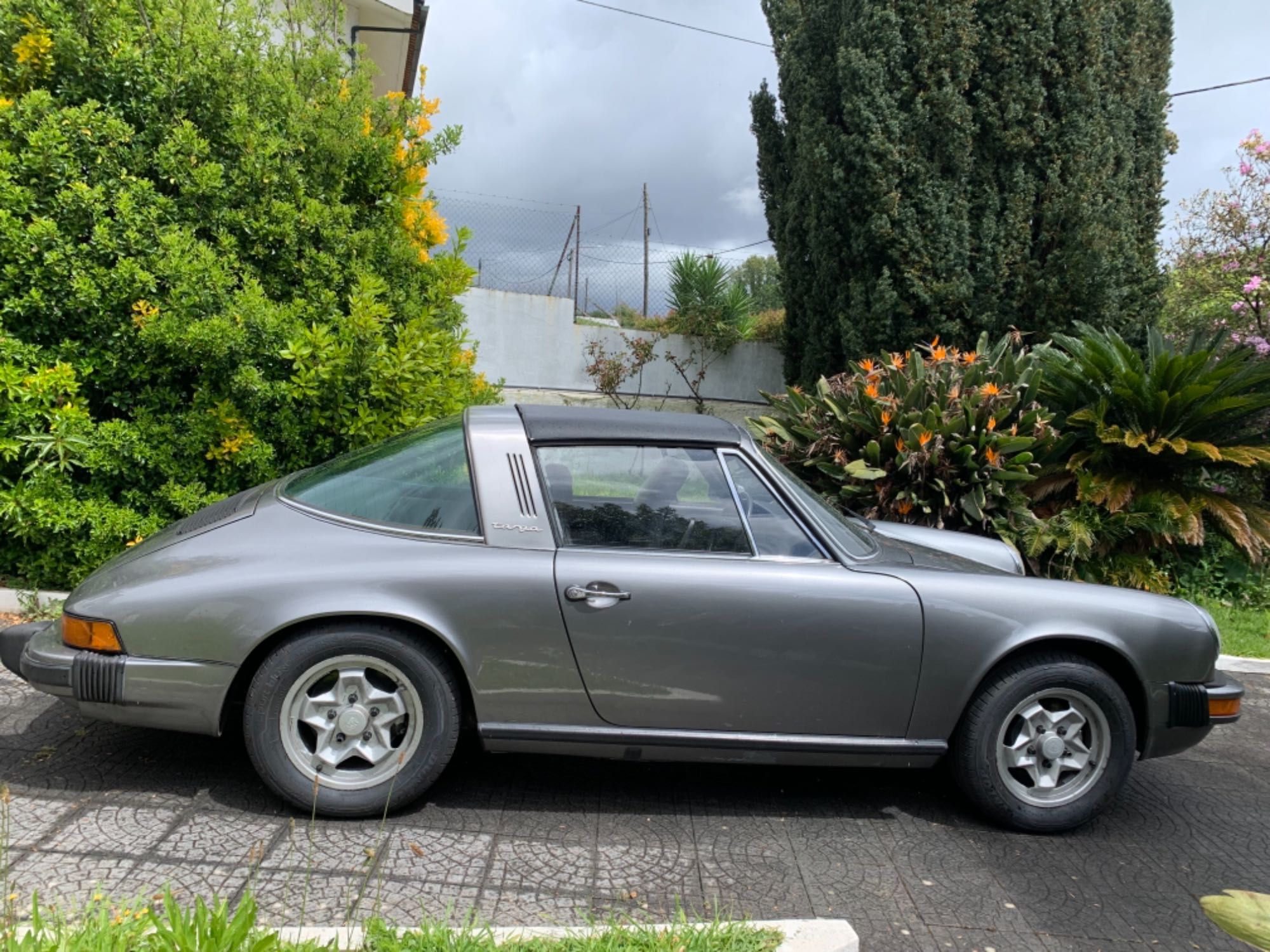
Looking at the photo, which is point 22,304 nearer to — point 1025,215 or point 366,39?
point 366,39

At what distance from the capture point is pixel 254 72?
5.38 meters

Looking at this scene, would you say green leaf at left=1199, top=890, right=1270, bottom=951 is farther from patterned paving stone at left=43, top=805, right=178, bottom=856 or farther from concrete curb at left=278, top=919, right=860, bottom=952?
patterned paving stone at left=43, top=805, right=178, bottom=856

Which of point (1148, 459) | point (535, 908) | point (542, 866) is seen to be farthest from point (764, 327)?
point (535, 908)

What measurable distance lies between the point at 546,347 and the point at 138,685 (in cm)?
963

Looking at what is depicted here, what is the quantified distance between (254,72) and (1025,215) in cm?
744

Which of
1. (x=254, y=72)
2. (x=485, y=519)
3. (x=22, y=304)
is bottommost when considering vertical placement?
(x=485, y=519)

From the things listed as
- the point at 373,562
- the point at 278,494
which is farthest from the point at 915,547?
the point at 278,494

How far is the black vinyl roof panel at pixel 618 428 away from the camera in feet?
11.3

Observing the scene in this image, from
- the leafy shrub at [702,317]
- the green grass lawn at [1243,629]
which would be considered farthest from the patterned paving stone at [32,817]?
the leafy shrub at [702,317]

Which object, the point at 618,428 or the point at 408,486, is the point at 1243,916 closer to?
the point at 618,428

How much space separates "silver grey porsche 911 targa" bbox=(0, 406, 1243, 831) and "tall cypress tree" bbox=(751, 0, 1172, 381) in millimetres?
6516

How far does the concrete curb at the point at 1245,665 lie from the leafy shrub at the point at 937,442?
5.29 feet

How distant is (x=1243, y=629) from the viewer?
22.1ft

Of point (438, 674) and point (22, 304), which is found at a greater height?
point (22, 304)
